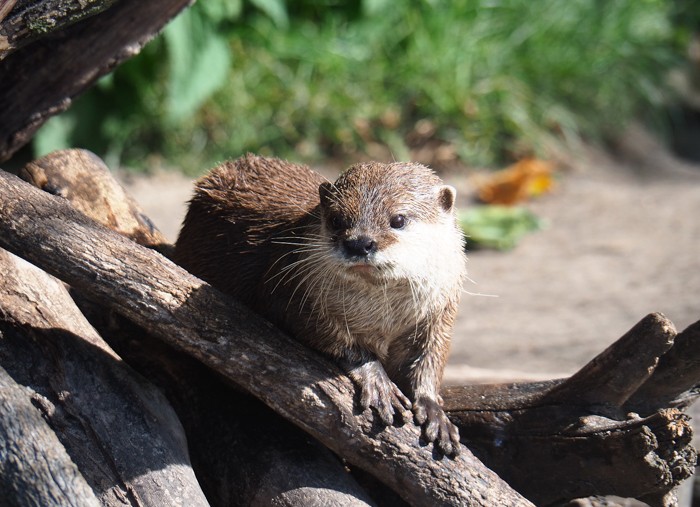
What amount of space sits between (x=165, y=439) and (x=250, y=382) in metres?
0.28

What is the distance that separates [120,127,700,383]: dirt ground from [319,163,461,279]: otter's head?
117 cm

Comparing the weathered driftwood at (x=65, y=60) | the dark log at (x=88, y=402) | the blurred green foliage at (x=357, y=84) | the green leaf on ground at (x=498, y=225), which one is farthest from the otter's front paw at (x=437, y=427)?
the blurred green foliage at (x=357, y=84)

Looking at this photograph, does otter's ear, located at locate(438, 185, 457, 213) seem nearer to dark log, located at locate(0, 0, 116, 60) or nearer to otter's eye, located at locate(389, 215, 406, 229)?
otter's eye, located at locate(389, 215, 406, 229)

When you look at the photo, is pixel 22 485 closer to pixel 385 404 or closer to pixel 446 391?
pixel 385 404

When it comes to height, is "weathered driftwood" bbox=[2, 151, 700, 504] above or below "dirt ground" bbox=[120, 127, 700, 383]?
below

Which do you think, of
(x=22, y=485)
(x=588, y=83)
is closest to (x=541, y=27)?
(x=588, y=83)

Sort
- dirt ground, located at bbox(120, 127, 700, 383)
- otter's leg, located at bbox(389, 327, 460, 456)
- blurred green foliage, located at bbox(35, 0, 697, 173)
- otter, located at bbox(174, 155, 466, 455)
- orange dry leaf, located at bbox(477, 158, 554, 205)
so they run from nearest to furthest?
otter, located at bbox(174, 155, 466, 455) < otter's leg, located at bbox(389, 327, 460, 456) < dirt ground, located at bbox(120, 127, 700, 383) < blurred green foliage, located at bbox(35, 0, 697, 173) < orange dry leaf, located at bbox(477, 158, 554, 205)

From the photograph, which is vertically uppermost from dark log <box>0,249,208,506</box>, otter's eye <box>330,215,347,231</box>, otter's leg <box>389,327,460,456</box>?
otter's eye <box>330,215,347,231</box>

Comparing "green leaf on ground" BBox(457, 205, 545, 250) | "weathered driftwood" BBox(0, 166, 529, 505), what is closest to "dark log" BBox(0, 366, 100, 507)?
"weathered driftwood" BBox(0, 166, 529, 505)

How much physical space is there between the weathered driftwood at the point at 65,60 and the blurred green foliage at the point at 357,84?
11.1 feet

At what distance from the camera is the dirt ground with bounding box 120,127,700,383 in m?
4.74

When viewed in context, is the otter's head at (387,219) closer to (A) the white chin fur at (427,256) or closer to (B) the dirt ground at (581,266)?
(A) the white chin fur at (427,256)

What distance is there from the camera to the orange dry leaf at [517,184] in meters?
6.95

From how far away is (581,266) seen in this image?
6.02m
